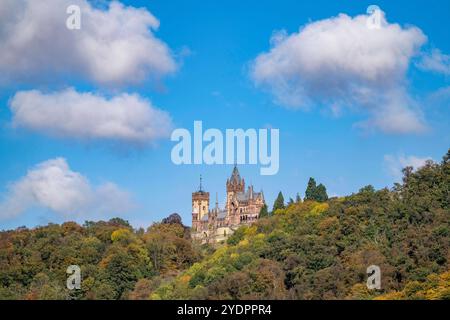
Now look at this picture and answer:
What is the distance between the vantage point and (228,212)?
153 m

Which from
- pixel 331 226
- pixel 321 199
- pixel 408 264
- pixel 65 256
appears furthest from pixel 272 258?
pixel 321 199

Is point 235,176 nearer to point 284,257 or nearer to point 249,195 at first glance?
point 249,195

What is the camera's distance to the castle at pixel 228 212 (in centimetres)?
14662

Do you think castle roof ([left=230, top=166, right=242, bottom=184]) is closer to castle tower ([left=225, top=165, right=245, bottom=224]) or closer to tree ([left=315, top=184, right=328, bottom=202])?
castle tower ([left=225, top=165, right=245, bottom=224])

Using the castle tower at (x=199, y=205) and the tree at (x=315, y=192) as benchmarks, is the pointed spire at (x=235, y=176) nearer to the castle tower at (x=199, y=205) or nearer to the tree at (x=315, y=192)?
the castle tower at (x=199, y=205)

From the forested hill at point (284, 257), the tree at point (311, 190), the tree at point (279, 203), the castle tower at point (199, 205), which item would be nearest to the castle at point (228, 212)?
the castle tower at point (199, 205)

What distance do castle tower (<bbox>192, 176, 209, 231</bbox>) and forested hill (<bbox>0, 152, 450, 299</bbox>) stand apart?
7450 cm

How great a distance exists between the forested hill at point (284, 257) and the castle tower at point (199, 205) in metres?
74.5

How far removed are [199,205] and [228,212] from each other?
9.76 m

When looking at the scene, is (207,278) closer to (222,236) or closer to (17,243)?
(17,243)

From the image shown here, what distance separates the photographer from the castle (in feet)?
481

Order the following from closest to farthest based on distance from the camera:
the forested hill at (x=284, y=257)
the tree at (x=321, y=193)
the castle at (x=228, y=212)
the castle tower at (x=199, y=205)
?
the forested hill at (x=284, y=257) < the tree at (x=321, y=193) < the castle at (x=228, y=212) < the castle tower at (x=199, y=205)

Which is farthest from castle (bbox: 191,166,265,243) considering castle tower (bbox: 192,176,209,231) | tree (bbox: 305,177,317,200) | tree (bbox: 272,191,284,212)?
tree (bbox: 305,177,317,200)

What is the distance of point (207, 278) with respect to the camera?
60.9 meters
